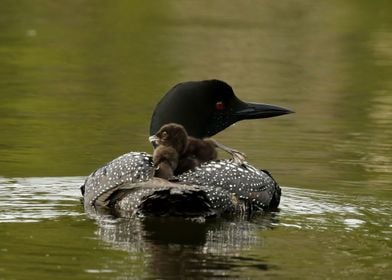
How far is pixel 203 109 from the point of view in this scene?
32.2 ft

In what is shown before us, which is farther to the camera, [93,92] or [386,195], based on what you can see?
[93,92]

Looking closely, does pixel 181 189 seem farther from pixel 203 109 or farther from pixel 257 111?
pixel 257 111

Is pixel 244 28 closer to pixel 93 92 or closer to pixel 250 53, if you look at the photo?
pixel 250 53

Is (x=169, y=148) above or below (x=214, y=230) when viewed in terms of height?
above

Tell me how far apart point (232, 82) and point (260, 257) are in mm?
7973

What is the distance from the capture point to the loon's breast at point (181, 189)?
8.30 m

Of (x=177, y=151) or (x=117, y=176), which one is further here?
(x=177, y=151)

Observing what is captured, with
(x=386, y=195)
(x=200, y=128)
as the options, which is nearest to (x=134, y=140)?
(x=200, y=128)

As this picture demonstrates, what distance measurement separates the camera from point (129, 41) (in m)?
19.2

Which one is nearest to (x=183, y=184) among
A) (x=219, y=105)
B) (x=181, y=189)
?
(x=181, y=189)

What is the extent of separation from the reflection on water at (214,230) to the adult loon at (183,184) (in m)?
0.09

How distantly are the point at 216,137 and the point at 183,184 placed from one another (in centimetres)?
371

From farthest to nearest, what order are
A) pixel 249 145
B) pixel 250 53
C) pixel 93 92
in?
pixel 250 53 < pixel 93 92 < pixel 249 145

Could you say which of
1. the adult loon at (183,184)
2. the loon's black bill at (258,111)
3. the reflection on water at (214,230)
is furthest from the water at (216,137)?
the loon's black bill at (258,111)
